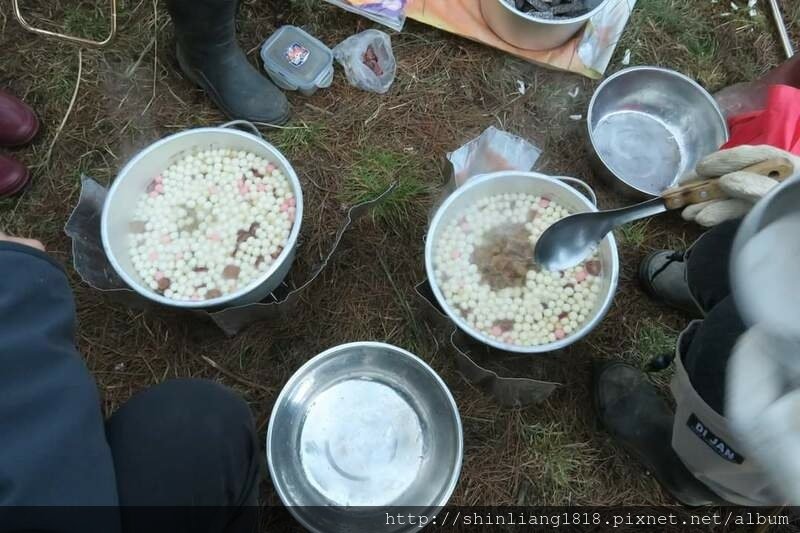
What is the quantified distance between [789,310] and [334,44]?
1.29m

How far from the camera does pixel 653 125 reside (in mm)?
1677

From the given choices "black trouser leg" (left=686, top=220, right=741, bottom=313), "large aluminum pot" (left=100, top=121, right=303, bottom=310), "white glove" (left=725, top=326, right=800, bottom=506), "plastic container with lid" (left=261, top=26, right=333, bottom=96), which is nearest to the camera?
"white glove" (left=725, top=326, right=800, bottom=506)

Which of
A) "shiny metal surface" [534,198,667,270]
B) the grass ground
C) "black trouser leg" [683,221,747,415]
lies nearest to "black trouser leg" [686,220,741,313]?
"black trouser leg" [683,221,747,415]

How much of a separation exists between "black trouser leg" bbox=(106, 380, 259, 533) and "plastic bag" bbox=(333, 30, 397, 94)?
0.89 metres

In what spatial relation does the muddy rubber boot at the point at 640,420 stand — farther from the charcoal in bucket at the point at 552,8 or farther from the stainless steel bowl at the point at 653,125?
the charcoal in bucket at the point at 552,8

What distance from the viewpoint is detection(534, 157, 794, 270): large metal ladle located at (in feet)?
3.30

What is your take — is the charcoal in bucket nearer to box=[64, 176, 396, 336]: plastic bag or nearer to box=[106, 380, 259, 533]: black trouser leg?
box=[64, 176, 396, 336]: plastic bag

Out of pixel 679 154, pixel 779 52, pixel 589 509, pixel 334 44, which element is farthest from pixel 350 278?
pixel 779 52

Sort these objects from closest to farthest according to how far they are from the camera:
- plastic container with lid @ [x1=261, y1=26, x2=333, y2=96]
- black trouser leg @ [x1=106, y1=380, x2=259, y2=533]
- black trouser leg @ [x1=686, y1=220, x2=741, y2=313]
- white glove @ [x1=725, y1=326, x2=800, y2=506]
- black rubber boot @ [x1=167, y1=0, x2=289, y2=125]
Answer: white glove @ [x1=725, y1=326, x2=800, y2=506] < black trouser leg @ [x1=106, y1=380, x2=259, y2=533] < black trouser leg @ [x1=686, y1=220, x2=741, y2=313] < black rubber boot @ [x1=167, y1=0, x2=289, y2=125] < plastic container with lid @ [x1=261, y1=26, x2=333, y2=96]

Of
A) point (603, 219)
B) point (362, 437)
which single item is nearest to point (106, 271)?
point (362, 437)

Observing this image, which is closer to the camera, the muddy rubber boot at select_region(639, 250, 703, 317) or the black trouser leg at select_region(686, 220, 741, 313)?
the black trouser leg at select_region(686, 220, 741, 313)

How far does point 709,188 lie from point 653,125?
0.68 metres

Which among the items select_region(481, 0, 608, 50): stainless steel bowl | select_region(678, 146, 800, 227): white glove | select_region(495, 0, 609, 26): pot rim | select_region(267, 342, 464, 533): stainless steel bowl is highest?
select_region(678, 146, 800, 227): white glove

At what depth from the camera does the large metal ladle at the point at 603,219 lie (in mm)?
1005
